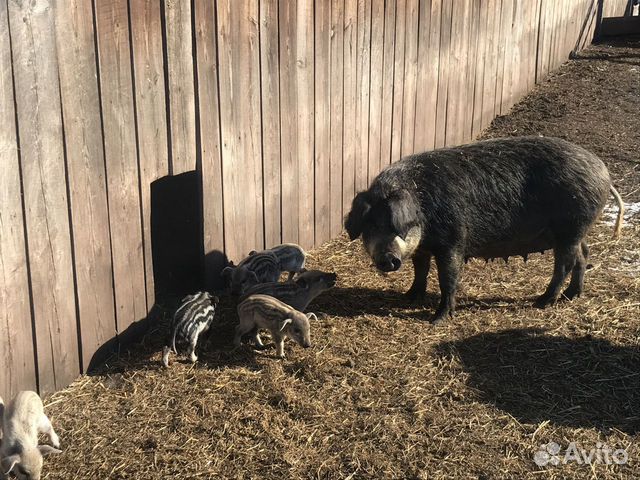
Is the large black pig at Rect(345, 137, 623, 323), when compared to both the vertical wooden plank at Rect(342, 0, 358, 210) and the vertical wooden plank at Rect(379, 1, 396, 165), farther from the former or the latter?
the vertical wooden plank at Rect(379, 1, 396, 165)

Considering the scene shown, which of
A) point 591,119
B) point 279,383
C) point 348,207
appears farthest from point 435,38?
point 279,383

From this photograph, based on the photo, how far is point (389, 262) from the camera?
5727 millimetres

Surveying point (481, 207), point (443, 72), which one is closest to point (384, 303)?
point (481, 207)

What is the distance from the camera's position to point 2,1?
4.08m

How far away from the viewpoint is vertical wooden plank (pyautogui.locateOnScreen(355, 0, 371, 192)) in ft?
23.5

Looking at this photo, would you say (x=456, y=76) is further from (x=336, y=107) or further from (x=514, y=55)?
(x=336, y=107)

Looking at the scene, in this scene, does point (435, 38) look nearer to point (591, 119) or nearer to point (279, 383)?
point (591, 119)

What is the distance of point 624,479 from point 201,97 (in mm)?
3446

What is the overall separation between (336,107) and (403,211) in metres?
1.64

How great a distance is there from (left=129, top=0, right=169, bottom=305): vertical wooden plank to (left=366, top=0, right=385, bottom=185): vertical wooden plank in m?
2.63

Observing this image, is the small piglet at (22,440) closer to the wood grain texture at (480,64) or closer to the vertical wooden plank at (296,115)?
the vertical wooden plank at (296,115)

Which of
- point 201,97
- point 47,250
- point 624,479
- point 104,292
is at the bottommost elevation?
point 624,479

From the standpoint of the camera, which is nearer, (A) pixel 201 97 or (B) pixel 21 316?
(B) pixel 21 316

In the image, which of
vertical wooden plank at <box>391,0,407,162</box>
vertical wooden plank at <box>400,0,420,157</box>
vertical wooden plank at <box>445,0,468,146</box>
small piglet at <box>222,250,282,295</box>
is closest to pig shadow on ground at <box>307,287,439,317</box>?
small piglet at <box>222,250,282,295</box>
